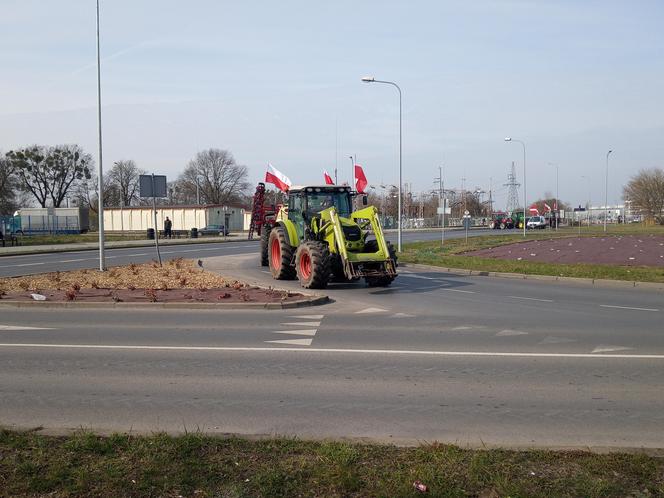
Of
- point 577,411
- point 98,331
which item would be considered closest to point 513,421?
point 577,411

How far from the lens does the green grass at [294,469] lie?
4.05m

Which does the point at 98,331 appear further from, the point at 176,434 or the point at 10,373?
the point at 176,434

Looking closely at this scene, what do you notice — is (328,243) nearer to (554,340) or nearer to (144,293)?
(144,293)

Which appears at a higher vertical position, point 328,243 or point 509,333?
point 328,243

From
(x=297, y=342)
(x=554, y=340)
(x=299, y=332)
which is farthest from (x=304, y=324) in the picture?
(x=554, y=340)

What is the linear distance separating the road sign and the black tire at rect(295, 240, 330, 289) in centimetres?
698

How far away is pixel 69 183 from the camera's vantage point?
288ft

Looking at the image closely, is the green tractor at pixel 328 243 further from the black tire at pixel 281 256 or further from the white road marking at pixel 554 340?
the white road marking at pixel 554 340

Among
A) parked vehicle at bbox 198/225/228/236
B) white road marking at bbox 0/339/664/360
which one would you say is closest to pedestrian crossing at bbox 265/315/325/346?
white road marking at bbox 0/339/664/360

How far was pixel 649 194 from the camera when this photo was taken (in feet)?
269

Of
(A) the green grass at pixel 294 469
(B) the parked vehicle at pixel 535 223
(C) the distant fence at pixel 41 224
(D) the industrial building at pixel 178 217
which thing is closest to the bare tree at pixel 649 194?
(B) the parked vehicle at pixel 535 223

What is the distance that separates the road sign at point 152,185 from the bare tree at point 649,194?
75390 millimetres

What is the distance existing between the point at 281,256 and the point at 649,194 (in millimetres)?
76041

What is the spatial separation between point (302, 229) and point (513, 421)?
13603 millimetres
